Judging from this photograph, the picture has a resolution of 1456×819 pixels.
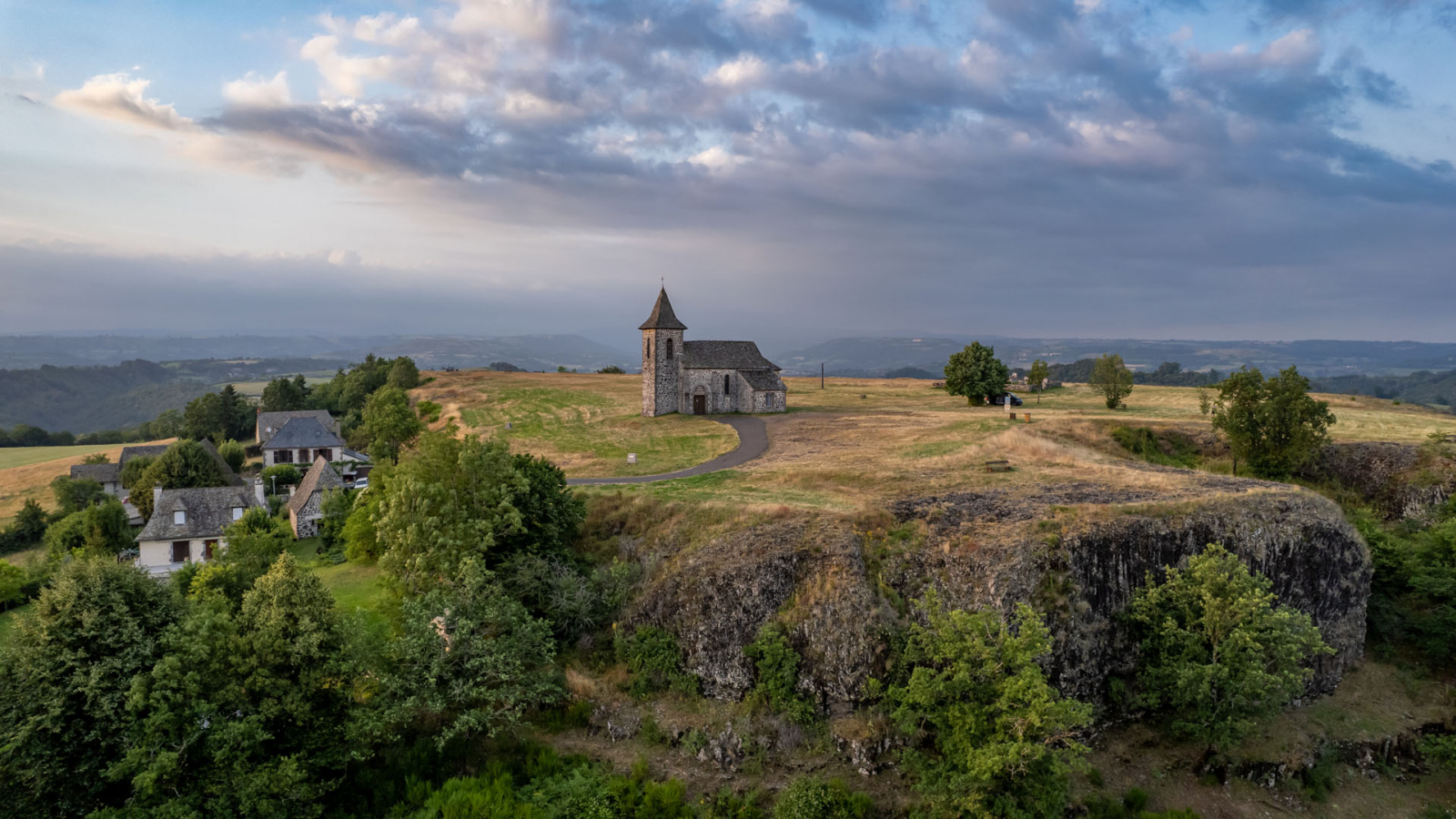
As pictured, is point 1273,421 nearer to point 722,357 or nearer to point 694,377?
point 722,357

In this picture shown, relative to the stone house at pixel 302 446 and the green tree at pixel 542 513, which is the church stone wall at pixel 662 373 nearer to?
the green tree at pixel 542 513

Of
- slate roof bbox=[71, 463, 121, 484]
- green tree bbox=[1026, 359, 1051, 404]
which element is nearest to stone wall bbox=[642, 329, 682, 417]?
green tree bbox=[1026, 359, 1051, 404]

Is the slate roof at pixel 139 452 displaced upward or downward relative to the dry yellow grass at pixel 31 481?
upward

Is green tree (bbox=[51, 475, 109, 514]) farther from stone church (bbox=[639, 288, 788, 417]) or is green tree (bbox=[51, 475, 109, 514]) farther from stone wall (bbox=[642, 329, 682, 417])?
stone church (bbox=[639, 288, 788, 417])

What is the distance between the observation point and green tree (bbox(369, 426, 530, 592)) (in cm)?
2641

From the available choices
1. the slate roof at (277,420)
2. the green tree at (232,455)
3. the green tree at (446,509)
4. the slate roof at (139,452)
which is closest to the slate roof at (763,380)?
the green tree at (446,509)

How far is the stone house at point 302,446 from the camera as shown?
7762cm

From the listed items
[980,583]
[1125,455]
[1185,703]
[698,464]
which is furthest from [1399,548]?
[698,464]

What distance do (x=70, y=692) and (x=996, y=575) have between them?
28537 millimetres

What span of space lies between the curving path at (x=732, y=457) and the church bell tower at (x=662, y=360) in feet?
18.4

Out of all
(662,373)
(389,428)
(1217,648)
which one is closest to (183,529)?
(389,428)

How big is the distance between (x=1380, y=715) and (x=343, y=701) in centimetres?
4011

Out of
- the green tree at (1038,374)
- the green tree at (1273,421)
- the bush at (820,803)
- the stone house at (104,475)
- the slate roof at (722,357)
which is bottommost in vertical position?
the bush at (820,803)

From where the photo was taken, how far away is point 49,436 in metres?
117
